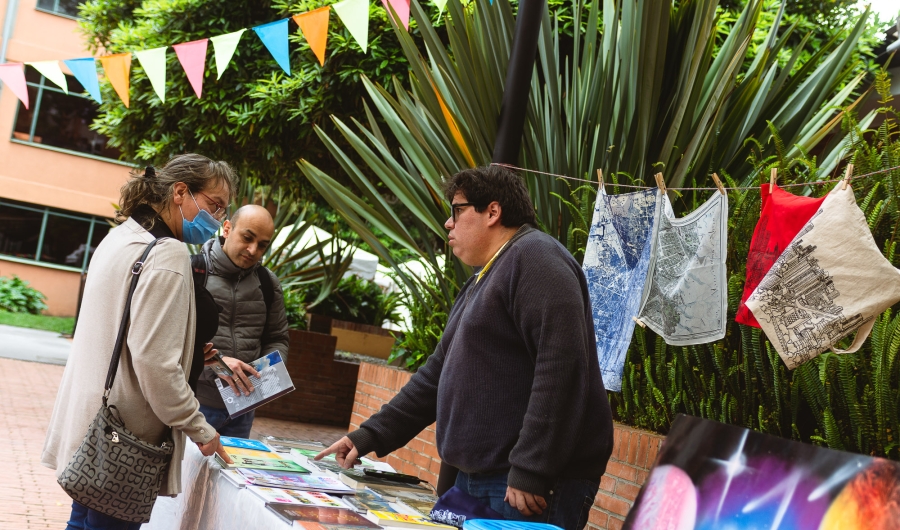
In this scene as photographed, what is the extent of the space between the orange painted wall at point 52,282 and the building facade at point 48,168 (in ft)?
0.08

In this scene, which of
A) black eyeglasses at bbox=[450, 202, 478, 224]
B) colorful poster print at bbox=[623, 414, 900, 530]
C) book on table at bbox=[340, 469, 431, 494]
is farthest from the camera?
book on table at bbox=[340, 469, 431, 494]

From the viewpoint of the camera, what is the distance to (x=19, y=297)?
20.2 metres

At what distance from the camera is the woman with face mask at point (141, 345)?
2.62 m

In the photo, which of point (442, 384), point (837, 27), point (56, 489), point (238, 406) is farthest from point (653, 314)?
point (837, 27)

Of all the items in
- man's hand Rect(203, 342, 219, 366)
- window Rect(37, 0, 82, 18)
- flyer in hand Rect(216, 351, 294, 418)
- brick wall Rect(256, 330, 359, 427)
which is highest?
window Rect(37, 0, 82, 18)

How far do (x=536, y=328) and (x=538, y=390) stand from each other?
18 cm

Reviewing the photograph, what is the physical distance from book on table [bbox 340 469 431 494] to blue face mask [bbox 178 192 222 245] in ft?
3.17

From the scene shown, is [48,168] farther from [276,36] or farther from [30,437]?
[276,36]

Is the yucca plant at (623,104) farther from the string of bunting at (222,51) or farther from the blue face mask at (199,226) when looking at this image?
the blue face mask at (199,226)

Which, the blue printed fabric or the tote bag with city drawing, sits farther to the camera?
the blue printed fabric

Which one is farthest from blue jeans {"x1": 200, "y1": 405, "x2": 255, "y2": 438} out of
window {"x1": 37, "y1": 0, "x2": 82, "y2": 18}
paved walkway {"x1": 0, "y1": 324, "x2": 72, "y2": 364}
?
window {"x1": 37, "y1": 0, "x2": 82, "y2": 18}

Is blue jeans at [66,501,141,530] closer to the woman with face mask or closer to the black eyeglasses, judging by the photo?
the woman with face mask

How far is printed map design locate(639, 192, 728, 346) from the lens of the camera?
3410 mm

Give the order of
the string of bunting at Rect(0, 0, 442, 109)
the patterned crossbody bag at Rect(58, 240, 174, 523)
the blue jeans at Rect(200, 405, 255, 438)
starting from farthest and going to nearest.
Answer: the string of bunting at Rect(0, 0, 442, 109)
the blue jeans at Rect(200, 405, 255, 438)
the patterned crossbody bag at Rect(58, 240, 174, 523)
